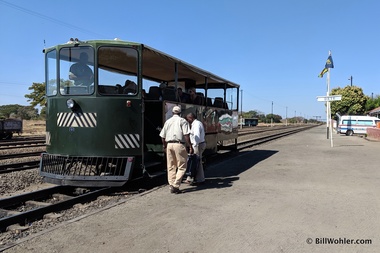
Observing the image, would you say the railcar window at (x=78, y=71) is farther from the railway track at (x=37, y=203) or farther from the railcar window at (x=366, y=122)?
the railcar window at (x=366, y=122)

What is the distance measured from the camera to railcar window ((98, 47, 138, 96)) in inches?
297

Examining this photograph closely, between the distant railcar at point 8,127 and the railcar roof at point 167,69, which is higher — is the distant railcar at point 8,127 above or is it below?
below

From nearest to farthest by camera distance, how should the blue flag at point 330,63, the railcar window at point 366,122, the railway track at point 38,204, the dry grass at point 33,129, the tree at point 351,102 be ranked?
the railway track at point 38,204 < the blue flag at point 330,63 < the railcar window at point 366,122 < the dry grass at point 33,129 < the tree at point 351,102

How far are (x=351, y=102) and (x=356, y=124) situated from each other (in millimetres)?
15852

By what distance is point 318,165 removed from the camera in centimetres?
1195

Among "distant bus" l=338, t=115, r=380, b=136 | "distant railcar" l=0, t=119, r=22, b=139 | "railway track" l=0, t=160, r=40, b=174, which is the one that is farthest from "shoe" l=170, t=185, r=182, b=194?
"distant bus" l=338, t=115, r=380, b=136

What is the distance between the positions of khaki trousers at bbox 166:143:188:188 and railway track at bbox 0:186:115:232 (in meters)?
1.48

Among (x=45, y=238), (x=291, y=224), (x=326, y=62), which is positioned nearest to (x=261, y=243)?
(x=291, y=224)

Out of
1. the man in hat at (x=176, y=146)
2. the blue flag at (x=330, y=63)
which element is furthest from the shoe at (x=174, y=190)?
the blue flag at (x=330, y=63)

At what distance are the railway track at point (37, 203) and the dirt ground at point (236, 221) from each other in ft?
2.76

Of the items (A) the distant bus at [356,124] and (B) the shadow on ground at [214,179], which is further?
(A) the distant bus at [356,124]

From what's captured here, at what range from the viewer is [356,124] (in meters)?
35.5

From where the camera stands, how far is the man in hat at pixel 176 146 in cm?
737

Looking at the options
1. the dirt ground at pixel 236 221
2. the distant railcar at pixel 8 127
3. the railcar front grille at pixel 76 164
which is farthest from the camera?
the distant railcar at pixel 8 127
